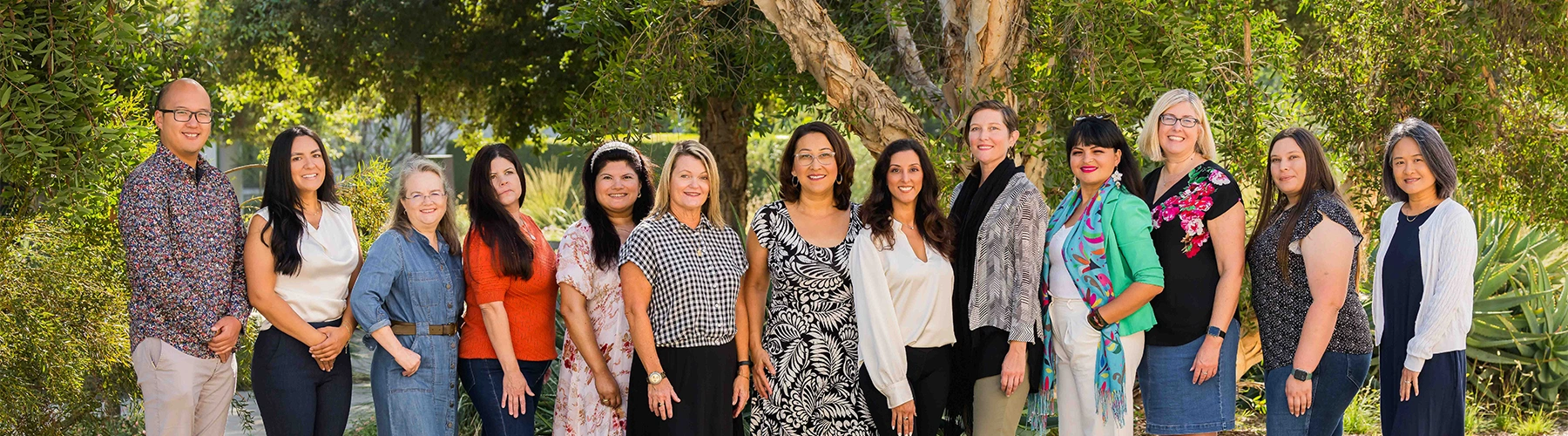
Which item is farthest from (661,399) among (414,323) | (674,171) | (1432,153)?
(1432,153)

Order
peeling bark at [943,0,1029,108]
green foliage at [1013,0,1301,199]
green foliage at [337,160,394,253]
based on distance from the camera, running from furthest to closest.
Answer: green foliage at [337,160,394,253] < peeling bark at [943,0,1029,108] < green foliage at [1013,0,1301,199]

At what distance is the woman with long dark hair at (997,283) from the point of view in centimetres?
379

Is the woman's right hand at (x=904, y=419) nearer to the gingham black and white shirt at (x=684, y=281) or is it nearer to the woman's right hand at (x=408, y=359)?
the gingham black and white shirt at (x=684, y=281)

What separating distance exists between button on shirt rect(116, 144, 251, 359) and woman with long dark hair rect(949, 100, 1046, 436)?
236 centimetres

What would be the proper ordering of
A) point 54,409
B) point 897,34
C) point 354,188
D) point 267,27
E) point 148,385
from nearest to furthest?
point 148,385 < point 54,409 < point 354,188 < point 897,34 < point 267,27

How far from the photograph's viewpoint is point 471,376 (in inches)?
154

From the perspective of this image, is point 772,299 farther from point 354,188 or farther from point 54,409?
point 54,409

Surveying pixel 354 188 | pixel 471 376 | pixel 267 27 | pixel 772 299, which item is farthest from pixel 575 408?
pixel 267 27

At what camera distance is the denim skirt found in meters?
3.76

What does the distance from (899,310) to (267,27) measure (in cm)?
622

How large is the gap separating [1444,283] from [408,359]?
3259 millimetres

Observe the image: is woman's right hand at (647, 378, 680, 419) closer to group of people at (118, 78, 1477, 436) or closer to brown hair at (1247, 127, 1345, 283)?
group of people at (118, 78, 1477, 436)

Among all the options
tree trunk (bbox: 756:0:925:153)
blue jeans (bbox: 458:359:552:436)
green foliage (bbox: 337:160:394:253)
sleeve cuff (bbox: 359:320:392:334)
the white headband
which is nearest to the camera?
sleeve cuff (bbox: 359:320:392:334)

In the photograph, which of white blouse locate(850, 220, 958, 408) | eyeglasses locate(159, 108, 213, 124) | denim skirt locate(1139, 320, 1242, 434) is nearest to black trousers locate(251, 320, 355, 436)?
eyeglasses locate(159, 108, 213, 124)
